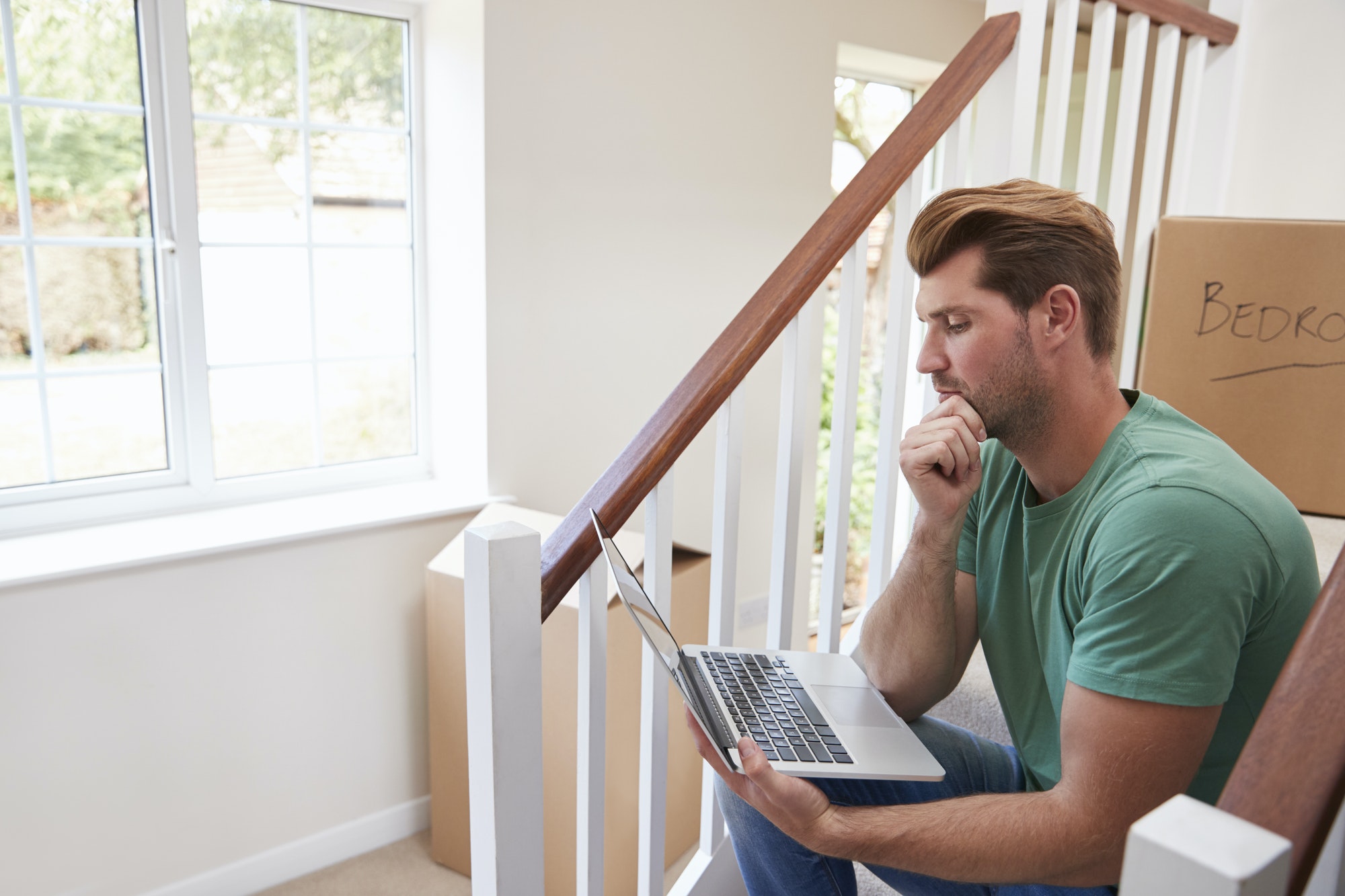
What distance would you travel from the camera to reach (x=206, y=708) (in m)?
2.13

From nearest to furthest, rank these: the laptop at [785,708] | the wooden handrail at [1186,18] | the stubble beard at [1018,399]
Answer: the laptop at [785,708] → the stubble beard at [1018,399] → the wooden handrail at [1186,18]

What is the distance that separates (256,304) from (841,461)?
1603 millimetres

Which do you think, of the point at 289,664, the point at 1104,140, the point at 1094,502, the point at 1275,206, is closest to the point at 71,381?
the point at 289,664

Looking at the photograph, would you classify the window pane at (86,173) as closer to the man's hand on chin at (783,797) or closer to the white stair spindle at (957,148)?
the white stair spindle at (957,148)

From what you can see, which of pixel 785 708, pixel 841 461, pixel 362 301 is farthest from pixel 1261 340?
pixel 362 301

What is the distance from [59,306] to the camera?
2072 millimetres

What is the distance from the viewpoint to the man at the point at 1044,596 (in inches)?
33.3

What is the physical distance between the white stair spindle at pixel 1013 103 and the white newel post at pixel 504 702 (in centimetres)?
107

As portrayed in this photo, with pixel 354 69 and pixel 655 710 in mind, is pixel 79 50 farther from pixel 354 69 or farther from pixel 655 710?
pixel 655 710

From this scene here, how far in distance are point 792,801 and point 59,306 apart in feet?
6.45

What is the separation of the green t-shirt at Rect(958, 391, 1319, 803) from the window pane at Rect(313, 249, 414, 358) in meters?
1.91

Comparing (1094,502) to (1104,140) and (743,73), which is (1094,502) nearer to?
(743,73)

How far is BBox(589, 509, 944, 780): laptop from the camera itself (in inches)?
37.3

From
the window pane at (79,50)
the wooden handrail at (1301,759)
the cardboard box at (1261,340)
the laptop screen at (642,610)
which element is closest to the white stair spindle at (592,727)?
the laptop screen at (642,610)
